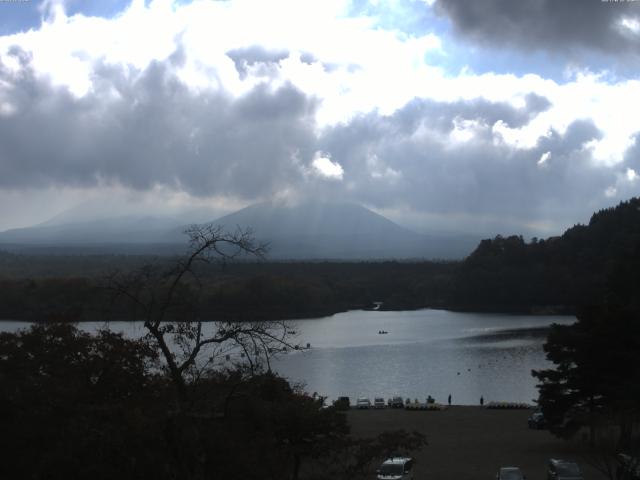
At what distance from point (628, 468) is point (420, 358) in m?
27.7

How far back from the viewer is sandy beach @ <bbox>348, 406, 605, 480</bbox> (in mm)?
12438

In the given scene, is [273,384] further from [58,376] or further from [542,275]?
[542,275]

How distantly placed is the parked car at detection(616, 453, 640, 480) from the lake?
8.18 meters

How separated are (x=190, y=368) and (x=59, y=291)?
46845mm

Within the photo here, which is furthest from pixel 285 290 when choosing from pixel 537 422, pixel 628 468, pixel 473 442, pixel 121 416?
pixel 121 416

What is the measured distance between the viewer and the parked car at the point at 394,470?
33.2 feet

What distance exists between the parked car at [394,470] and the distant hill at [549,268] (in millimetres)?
51851

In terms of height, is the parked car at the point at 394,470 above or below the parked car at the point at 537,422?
above

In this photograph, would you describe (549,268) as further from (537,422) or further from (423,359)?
(537,422)

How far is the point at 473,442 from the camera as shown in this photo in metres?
15.4

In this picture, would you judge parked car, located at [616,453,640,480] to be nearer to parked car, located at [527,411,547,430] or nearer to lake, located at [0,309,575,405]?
parked car, located at [527,411,547,430]

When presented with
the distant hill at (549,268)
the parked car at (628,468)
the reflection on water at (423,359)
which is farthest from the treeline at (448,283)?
the parked car at (628,468)

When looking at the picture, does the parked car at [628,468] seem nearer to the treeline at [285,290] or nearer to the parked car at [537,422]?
the parked car at [537,422]

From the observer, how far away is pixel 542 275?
65.4 metres
